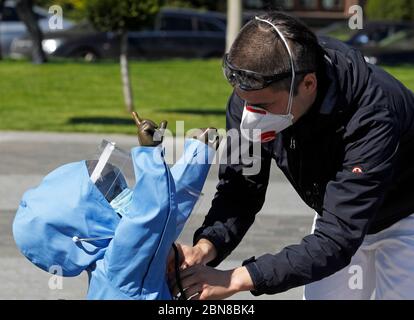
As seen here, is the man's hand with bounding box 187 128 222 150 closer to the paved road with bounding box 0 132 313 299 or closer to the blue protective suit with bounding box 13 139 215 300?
the blue protective suit with bounding box 13 139 215 300

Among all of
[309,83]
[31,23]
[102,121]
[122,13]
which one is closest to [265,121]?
[309,83]

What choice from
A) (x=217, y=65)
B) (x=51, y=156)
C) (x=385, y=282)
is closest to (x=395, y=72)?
(x=217, y=65)

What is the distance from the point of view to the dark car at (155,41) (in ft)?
65.8

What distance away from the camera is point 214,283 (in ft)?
9.91

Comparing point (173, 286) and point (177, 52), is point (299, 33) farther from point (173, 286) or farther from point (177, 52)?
point (177, 52)

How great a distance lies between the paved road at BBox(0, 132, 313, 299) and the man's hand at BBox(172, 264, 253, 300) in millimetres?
Result: 620

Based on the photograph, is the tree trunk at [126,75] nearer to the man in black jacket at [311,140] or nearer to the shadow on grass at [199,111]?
the shadow on grass at [199,111]

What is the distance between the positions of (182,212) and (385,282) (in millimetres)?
1059

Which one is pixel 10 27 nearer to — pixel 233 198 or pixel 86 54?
pixel 86 54

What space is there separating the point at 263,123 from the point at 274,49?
0.30 meters

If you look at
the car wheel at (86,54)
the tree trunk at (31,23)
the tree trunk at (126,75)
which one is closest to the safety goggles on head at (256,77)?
the tree trunk at (126,75)

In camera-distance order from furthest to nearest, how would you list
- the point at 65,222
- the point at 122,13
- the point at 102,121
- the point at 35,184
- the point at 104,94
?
the point at 104,94
the point at 122,13
the point at 102,121
the point at 35,184
the point at 65,222

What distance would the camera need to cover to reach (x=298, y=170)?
3322 mm

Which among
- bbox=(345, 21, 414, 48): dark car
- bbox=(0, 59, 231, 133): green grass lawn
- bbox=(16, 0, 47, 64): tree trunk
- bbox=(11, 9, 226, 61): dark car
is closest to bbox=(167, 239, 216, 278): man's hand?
bbox=(0, 59, 231, 133): green grass lawn
